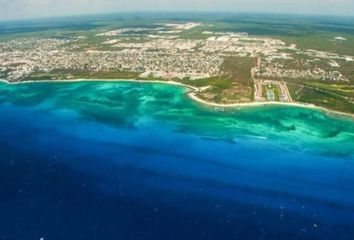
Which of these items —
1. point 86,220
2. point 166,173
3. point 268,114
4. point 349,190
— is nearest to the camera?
point 86,220

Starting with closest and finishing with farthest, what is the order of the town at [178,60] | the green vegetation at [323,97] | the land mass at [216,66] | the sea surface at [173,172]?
1. the sea surface at [173,172]
2. the green vegetation at [323,97]
3. the land mass at [216,66]
4. the town at [178,60]

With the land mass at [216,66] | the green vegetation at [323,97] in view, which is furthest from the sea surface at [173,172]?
the land mass at [216,66]

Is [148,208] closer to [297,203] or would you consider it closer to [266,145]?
[297,203]

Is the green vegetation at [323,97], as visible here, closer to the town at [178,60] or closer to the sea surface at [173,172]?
the town at [178,60]

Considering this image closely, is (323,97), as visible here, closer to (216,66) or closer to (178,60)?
(216,66)

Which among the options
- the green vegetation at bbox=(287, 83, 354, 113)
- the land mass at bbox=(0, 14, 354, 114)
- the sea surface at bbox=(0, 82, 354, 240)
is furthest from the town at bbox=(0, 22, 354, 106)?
the sea surface at bbox=(0, 82, 354, 240)

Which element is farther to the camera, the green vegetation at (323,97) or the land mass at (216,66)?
the land mass at (216,66)

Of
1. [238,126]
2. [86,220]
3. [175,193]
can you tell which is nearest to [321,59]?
[238,126]

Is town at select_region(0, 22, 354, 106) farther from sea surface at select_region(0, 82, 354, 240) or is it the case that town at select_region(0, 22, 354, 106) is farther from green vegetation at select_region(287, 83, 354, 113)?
sea surface at select_region(0, 82, 354, 240)

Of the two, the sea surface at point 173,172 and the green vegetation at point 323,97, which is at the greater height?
the sea surface at point 173,172
